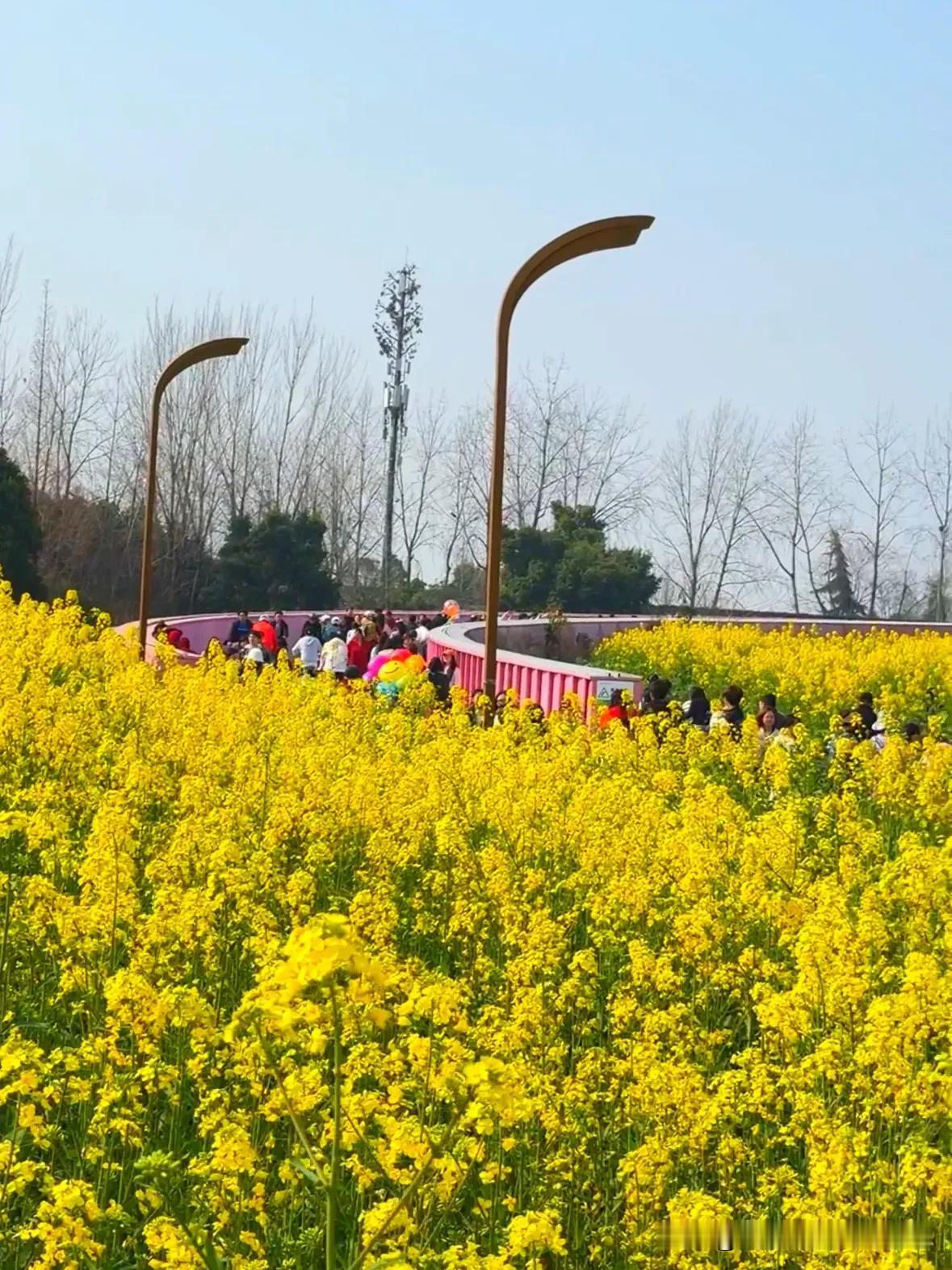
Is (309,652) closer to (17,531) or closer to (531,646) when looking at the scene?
(531,646)

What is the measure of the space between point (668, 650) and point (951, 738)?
7.87m

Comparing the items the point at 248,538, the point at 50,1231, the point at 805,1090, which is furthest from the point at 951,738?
the point at 248,538

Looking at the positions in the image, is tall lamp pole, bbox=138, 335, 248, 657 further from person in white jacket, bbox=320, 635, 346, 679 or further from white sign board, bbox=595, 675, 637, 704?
white sign board, bbox=595, 675, 637, 704

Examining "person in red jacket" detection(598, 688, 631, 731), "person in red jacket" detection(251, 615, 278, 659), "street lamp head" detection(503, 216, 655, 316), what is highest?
"street lamp head" detection(503, 216, 655, 316)

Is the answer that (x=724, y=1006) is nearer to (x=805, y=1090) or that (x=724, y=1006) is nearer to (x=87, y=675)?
(x=805, y=1090)

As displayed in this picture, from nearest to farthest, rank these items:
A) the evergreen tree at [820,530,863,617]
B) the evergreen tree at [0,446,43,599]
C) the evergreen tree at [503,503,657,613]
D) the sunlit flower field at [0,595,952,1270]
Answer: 1. the sunlit flower field at [0,595,952,1270]
2. the evergreen tree at [0,446,43,599]
3. the evergreen tree at [503,503,657,613]
4. the evergreen tree at [820,530,863,617]

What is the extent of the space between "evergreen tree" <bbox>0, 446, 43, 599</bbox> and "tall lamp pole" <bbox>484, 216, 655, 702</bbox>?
1859cm

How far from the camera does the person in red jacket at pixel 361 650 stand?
719 inches

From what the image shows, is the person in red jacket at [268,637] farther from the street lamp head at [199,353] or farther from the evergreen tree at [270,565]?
the evergreen tree at [270,565]

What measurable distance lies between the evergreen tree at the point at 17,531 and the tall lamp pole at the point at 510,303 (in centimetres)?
1859

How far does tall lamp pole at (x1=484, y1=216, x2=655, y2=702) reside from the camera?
10.7m

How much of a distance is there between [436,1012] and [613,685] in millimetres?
11159

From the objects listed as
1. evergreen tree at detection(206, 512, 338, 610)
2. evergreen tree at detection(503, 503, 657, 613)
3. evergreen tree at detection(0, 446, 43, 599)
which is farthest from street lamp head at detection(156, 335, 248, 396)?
evergreen tree at detection(503, 503, 657, 613)

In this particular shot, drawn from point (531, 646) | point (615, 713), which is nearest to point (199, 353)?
point (615, 713)
